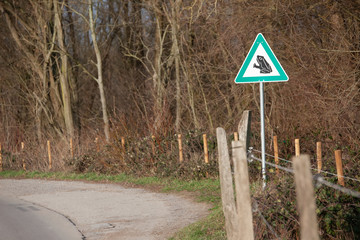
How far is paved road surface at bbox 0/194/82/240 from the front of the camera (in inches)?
373

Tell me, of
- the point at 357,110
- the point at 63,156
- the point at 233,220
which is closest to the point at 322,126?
the point at 357,110

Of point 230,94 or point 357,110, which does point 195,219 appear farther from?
point 230,94

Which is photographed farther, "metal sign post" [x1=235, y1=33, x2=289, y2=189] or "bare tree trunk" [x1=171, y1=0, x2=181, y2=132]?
"bare tree trunk" [x1=171, y1=0, x2=181, y2=132]

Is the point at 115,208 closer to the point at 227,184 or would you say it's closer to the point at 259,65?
the point at 259,65

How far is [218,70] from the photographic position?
20922mm

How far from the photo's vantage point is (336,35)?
47.0ft

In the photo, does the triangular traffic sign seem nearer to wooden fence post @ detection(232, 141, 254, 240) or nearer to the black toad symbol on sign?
the black toad symbol on sign

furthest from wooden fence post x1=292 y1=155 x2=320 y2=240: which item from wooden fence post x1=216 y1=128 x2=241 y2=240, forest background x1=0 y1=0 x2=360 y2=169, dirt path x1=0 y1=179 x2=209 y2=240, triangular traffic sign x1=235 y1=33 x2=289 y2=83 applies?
forest background x1=0 y1=0 x2=360 y2=169

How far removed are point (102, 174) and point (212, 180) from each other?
17.3ft

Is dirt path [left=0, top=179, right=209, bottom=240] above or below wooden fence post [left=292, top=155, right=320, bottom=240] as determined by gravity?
below

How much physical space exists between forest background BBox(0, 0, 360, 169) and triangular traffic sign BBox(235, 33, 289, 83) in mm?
2750

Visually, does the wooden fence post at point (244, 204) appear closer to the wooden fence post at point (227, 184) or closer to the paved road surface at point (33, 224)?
the wooden fence post at point (227, 184)

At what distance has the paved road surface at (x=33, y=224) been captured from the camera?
9.48 metres

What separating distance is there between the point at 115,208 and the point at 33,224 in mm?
2010
